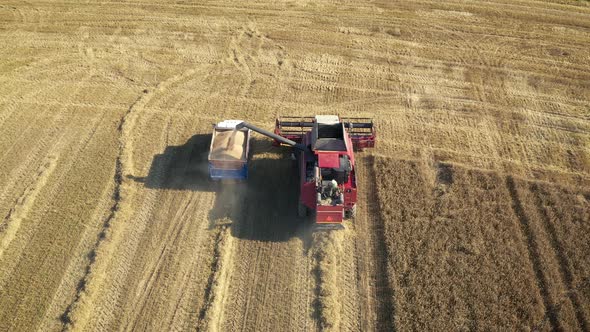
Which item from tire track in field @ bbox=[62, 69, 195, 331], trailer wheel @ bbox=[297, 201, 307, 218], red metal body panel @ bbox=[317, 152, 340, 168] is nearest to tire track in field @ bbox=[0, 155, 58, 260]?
tire track in field @ bbox=[62, 69, 195, 331]

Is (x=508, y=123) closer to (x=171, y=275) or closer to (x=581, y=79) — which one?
(x=581, y=79)

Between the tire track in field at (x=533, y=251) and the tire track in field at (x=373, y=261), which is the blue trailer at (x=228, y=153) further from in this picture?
the tire track in field at (x=533, y=251)

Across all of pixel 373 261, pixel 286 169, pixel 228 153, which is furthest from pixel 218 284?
pixel 286 169

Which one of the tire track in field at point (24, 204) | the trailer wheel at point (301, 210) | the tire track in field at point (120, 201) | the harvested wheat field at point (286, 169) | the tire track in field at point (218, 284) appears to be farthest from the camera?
the trailer wheel at point (301, 210)

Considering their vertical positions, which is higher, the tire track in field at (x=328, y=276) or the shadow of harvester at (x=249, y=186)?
the shadow of harvester at (x=249, y=186)

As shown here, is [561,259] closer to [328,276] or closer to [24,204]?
[328,276]

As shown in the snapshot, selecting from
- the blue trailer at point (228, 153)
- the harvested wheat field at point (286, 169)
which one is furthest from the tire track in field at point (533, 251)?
the blue trailer at point (228, 153)

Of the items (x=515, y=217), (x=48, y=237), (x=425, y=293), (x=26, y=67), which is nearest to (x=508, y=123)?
(x=515, y=217)

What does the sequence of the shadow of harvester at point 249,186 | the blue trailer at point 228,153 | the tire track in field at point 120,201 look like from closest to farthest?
the tire track in field at point 120,201, the shadow of harvester at point 249,186, the blue trailer at point 228,153
